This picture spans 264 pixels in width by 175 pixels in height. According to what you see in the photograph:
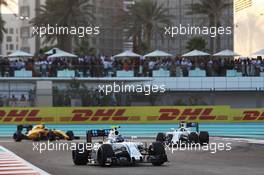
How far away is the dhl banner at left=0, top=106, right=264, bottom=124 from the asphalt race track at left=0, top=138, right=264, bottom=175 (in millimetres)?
10744

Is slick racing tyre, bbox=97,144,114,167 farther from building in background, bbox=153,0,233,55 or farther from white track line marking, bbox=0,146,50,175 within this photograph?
building in background, bbox=153,0,233,55

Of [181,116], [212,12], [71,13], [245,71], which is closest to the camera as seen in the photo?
[181,116]

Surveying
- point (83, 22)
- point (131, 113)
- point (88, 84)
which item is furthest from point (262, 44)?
point (131, 113)

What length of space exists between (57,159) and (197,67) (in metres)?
22.5

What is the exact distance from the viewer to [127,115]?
35250 millimetres

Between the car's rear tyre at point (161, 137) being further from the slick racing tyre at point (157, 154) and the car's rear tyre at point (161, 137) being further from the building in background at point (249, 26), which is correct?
the building in background at point (249, 26)

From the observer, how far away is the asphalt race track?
48.3 feet

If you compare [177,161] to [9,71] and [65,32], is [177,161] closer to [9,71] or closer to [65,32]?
[9,71]

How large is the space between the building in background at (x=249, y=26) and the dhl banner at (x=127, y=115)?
2150cm

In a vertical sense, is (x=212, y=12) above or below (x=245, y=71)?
above

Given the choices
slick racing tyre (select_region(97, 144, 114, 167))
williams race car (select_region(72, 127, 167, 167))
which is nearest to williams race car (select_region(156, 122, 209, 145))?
williams race car (select_region(72, 127, 167, 167))

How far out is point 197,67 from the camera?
134 feet

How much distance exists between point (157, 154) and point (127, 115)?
18616 mm

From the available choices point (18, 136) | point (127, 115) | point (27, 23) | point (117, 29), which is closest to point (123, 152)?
point (18, 136)
